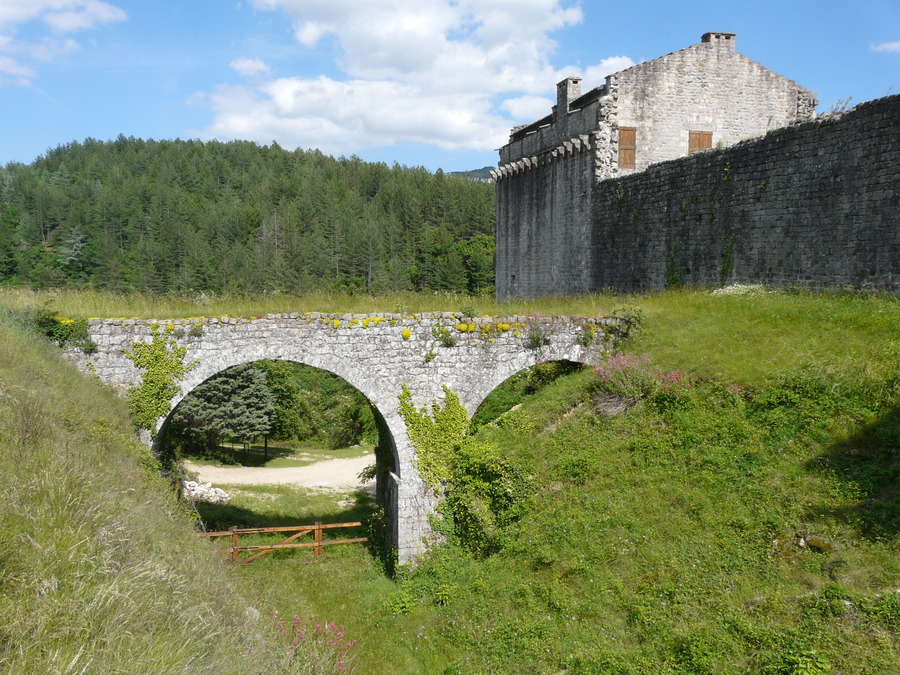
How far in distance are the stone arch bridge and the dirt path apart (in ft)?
41.7

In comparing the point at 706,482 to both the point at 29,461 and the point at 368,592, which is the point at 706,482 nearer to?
the point at 368,592

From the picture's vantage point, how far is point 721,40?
19.7 meters

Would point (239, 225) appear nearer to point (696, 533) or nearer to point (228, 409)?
point (228, 409)

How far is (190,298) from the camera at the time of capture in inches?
487

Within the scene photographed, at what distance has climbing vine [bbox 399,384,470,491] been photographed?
12023mm

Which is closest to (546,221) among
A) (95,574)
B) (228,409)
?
(228,409)

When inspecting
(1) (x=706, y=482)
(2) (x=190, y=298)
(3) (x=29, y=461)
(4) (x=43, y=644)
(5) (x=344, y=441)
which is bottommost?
(5) (x=344, y=441)

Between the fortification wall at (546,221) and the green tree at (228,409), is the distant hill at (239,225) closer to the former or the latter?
the green tree at (228,409)

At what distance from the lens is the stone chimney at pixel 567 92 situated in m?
22.4

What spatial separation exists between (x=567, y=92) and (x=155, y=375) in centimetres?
1763

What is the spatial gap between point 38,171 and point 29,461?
14123 centimetres

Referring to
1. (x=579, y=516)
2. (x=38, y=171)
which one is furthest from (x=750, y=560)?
(x=38, y=171)

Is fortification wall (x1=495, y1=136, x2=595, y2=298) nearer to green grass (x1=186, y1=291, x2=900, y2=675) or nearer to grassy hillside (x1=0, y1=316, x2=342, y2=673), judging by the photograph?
green grass (x1=186, y1=291, x2=900, y2=675)

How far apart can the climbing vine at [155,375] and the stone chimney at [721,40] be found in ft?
59.9
